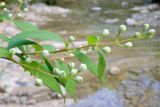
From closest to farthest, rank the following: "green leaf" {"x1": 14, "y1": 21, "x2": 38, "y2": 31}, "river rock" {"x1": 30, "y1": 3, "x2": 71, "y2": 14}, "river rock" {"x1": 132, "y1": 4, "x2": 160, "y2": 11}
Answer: "green leaf" {"x1": 14, "y1": 21, "x2": 38, "y2": 31} → "river rock" {"x1": 132, "y1": 4, "x2": 160, "y2": 11} → "river rock" {"x1": 30, "y1": 3, "x2": 71, "y2": 14}

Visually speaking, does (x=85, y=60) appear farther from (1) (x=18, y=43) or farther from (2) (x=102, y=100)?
(2) (x=102, y=100)

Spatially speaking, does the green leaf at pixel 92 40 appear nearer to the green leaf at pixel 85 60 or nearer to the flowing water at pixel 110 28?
the green leaf at pixel 85 60

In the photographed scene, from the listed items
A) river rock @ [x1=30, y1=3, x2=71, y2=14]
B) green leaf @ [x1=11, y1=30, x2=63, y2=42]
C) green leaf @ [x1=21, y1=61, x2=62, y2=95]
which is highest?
green leaf @ [x1=11, y1=30, x2=63, y2=42]

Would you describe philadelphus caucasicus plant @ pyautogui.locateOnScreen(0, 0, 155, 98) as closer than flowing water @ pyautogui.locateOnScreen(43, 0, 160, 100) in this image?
Yes

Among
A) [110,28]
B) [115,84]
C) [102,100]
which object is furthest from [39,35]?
[110,28]

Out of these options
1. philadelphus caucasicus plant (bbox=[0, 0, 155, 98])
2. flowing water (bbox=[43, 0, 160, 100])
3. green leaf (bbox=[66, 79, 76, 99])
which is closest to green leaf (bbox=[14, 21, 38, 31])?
philadelphus caucasicus plant (bbox=[0, 0, 155, 98])

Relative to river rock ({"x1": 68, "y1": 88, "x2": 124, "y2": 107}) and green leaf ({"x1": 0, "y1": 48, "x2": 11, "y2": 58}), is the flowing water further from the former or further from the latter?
green leaf ({"x1": 0, "y1": 48, "x2": 11, "y2": 58})

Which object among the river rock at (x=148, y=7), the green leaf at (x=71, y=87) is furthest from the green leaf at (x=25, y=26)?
the river rock at (x=148, y=7)
